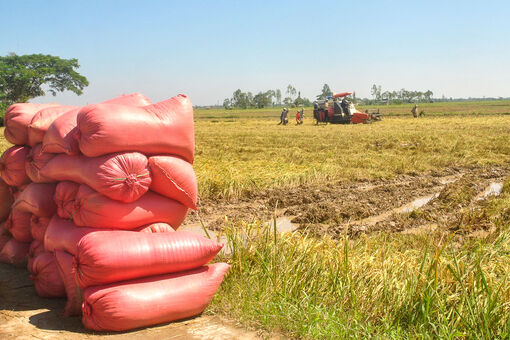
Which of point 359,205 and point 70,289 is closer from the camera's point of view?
point 70,289

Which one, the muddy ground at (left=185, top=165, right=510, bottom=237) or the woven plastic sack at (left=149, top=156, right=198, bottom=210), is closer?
the woven plastic sack at (left=149, top=156, right=198, bottom=210)

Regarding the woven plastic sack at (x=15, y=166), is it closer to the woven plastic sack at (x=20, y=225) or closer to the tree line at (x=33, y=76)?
the woven plastic sack at (x=20, y=225)

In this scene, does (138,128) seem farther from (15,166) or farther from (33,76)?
(33,76)

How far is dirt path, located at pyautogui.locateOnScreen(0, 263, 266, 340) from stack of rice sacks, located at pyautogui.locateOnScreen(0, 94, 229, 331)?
66 millimetres

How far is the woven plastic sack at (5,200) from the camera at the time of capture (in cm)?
457

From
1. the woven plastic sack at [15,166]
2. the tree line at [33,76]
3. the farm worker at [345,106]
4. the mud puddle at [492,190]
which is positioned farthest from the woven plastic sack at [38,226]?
the tree line at [33,76]

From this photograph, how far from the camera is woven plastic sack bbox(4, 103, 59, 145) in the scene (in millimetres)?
4191

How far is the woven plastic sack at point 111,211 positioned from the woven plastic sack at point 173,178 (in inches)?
4.8

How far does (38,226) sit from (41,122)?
35.2 inches

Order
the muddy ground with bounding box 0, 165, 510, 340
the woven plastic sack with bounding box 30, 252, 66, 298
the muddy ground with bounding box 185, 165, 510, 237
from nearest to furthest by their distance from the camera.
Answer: the muddy ground with bounding box 0, 165, 510, 340 → the woven plastic sack with bounding box 30, 252, 66, 298 → the muddy ground with bounding box 185, 165, 510, 237

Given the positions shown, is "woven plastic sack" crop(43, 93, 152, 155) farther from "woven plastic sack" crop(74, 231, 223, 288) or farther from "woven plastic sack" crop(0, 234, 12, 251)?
"woven plastic sack" crop(0, 234, 12, 251)

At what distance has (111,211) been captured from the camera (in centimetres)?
333

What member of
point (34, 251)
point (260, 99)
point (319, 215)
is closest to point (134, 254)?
point (34, 251)

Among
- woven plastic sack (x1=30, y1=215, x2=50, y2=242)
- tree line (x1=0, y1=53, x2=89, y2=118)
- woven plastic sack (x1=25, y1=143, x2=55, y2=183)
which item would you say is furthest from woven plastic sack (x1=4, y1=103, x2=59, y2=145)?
tree line (x1=0, y1=53, x2=89, y2=118)
